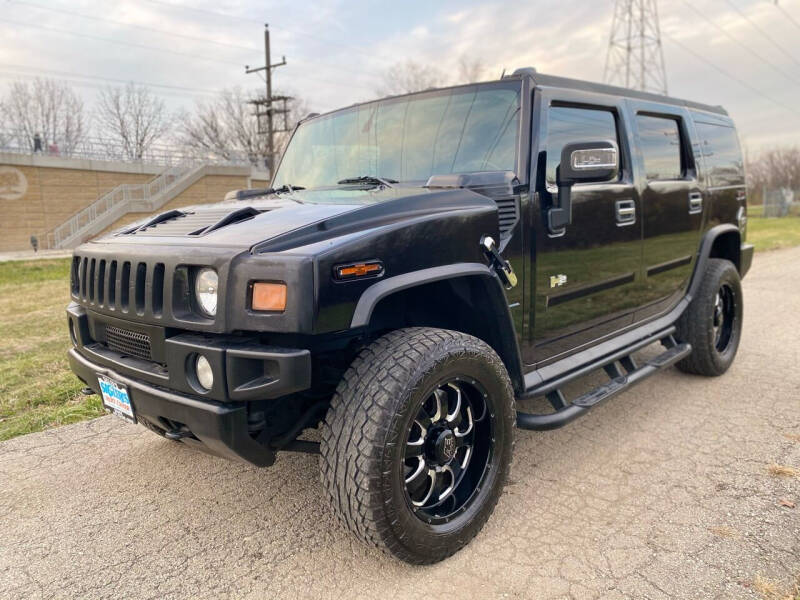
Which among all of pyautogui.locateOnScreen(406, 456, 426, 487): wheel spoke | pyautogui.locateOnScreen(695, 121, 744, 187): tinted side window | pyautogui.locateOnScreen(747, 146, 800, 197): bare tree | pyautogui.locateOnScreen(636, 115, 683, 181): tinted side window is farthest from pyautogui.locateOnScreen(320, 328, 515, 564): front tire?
pyautogui.locateOnScreen(747, 146, 800, 197): bare tree

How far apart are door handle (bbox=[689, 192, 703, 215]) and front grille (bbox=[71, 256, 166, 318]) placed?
372 centimetres

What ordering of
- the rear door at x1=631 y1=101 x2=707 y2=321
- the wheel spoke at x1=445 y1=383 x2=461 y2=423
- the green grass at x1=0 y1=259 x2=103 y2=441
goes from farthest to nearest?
the green grass at x1=0 y1=259 x2=103 y2=441 → the rear door at x1=631 y1=101 x2=707 y2=321 → the wheel spoke at x1=445 y1=383 x2=461 y2=423

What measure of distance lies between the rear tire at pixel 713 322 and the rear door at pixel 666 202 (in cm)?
22

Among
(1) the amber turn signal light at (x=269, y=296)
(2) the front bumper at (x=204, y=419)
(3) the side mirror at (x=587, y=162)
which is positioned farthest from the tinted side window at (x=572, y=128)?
(2) the front bumper at (x=204, y=419)

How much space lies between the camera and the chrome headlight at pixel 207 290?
217 cm

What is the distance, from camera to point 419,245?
7.86ft

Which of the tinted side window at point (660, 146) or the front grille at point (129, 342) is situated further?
the tinted side window at point (660, 146)

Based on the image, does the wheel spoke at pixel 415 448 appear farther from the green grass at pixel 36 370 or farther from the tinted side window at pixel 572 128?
the green grass at pixel 36 370

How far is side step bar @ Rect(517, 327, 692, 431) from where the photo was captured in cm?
295

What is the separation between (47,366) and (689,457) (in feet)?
16.8

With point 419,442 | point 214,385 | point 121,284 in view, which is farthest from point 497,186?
point 121,284

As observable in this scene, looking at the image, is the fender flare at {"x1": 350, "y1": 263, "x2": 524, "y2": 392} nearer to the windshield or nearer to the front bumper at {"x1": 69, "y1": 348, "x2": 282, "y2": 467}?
the front bumper at {"x1": 69, "y1": 348, "x2": 282, "y2": 467}

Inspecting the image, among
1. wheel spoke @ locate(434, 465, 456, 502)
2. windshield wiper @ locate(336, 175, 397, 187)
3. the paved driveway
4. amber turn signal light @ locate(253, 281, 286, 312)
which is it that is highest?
windshield wiper @ locate(336, 175, 397, 187)

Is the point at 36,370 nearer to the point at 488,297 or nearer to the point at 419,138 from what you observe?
the point at 419,138
